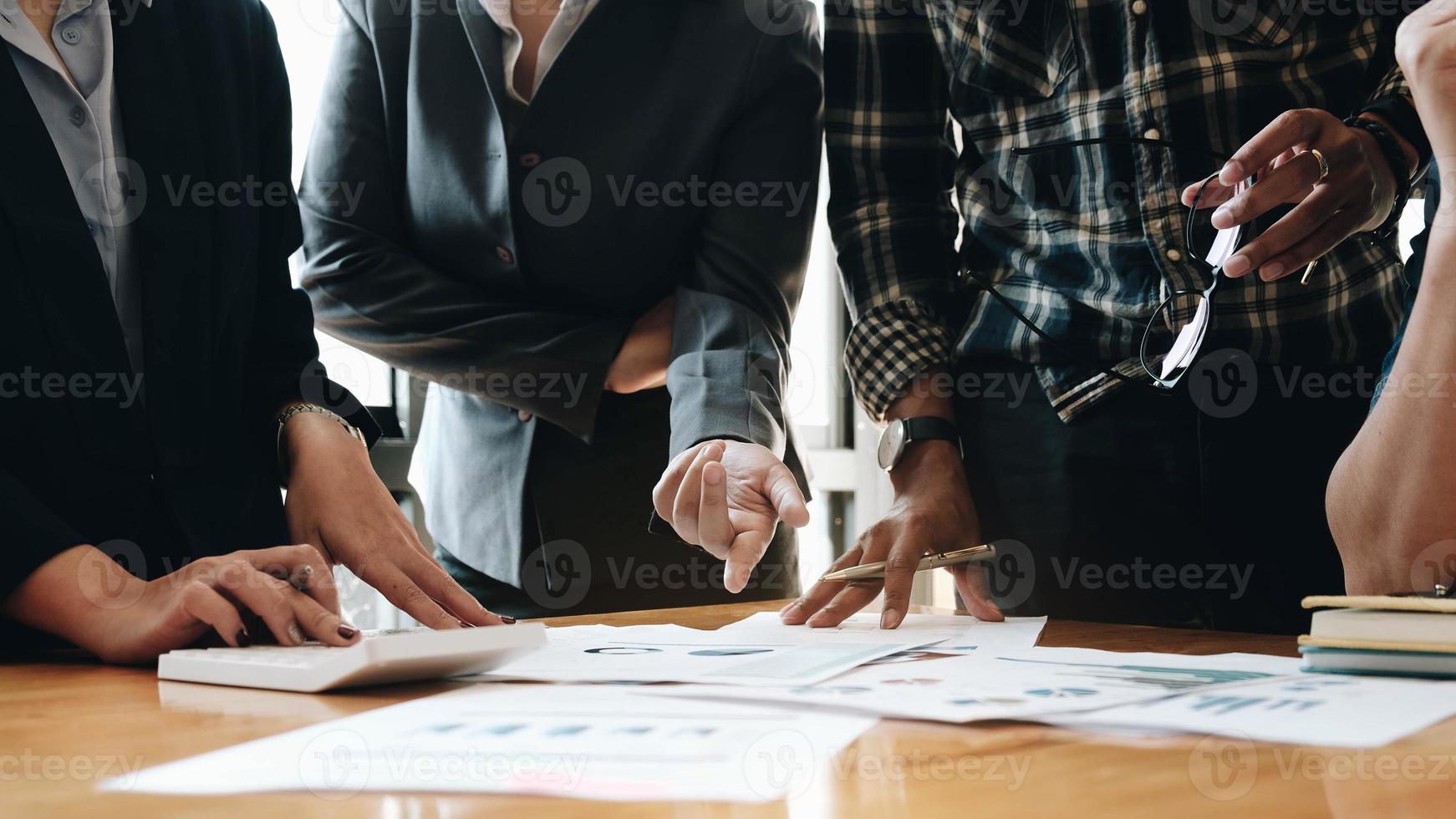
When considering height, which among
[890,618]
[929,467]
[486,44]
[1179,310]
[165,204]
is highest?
[486,44]

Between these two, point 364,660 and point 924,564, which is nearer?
point 364,660

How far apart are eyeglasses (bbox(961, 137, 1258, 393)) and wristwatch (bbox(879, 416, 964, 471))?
14 centimetres

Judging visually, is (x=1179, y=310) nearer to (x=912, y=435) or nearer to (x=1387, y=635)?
(x=912, y=435)

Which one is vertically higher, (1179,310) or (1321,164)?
(1321,164)

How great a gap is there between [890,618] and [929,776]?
0.57 metres

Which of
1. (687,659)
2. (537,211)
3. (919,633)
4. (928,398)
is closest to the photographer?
(687,659)

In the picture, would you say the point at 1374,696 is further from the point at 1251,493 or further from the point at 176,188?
the point at 176,188

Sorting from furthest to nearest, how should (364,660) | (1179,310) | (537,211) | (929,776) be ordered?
(537,211)
(1179,310)
(364,660)
(929,776)

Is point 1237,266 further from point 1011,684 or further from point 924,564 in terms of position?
point 1011,684

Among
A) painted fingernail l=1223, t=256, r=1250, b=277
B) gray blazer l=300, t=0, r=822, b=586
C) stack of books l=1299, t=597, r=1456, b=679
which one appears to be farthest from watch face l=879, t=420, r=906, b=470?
stack of books l=1299, t=597, r=1456, b=679

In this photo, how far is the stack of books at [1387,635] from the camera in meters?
0.70

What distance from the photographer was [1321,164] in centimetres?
110

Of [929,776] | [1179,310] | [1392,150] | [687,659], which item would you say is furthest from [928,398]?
[929,776]

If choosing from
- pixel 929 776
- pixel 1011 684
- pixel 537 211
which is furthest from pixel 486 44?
pixel 929 776
